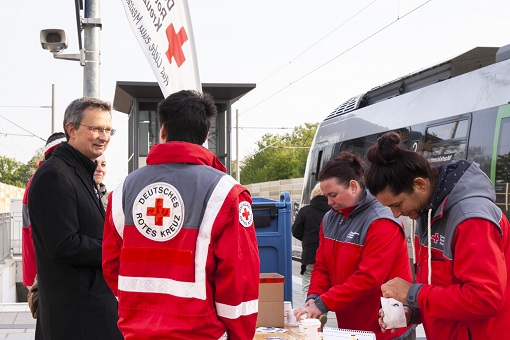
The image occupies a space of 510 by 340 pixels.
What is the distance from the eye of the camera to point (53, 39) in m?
9.41

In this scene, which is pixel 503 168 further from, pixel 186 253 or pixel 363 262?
pixel 186 253

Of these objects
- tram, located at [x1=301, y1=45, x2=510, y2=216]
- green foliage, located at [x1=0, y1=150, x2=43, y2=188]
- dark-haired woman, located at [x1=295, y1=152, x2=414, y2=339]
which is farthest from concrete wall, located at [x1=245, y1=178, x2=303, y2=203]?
green foliage, located at [x1=0, y1=150, x2=43, y2=188]

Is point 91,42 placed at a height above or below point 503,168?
above

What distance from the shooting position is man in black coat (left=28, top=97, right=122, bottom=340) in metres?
3.70

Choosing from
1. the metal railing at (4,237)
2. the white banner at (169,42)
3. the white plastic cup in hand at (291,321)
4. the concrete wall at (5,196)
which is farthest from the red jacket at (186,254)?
the concrete wall at (5,196)

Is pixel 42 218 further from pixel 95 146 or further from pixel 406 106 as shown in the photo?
pixel 406 106

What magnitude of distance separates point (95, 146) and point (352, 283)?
5.21 ft

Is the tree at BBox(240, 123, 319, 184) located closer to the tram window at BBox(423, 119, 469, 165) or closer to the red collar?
the tram window at BBox(423, 119, 469, 165)

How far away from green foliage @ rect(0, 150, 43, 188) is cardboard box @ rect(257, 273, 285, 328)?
242ft

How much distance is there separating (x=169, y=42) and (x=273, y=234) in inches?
69.8

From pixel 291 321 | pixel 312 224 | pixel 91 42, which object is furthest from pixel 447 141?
pixel 291 321

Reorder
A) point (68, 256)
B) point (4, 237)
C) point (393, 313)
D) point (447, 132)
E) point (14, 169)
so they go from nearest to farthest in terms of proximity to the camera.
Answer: point (393, 313) → point (68, 256) → point (447, 132) → point (4, 237) → point (14, 169)

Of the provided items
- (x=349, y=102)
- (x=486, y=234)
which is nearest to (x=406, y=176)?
(x=486, y=234)

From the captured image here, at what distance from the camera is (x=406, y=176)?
3010 mm
